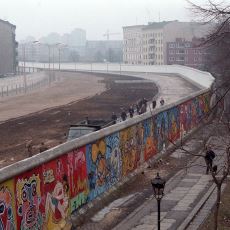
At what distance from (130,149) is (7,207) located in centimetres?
1230

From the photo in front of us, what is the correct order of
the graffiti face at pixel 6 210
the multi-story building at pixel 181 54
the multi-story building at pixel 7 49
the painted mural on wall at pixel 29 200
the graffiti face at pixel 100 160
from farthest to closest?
the multi-story building at pixel 181 54 < the multi-story building at pixel 7 49 < the graffiti face at pixel 100 160 < the painted mural on wall at pixel 29 200 < the graffiti face at pixel 6 210

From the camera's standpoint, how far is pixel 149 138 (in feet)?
101

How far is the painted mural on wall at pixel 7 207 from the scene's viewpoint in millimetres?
15087

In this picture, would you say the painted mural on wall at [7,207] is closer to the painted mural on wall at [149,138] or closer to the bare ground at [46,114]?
the painted mural on wall at [149,138]

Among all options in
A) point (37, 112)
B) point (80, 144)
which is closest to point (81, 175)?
point (80, 144)

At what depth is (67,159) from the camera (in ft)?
63.2

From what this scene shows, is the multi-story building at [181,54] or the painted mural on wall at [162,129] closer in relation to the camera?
the painted mural on wall at [162,129]

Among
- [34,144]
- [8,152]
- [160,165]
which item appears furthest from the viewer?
[34,144]

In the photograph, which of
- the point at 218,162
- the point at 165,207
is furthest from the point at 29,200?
the point at 218,162

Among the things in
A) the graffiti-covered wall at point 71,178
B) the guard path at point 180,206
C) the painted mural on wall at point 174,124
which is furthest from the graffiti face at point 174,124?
the guard path at point 180,206

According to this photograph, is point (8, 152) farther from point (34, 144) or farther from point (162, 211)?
point (162, 211)

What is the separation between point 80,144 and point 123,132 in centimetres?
573

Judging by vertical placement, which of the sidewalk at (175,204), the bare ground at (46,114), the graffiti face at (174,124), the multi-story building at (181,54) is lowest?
the bare ground at (46,114)

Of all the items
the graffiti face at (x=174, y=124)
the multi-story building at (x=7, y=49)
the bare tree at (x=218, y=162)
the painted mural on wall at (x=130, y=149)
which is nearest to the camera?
the bare tree at (x=218, y=162)
